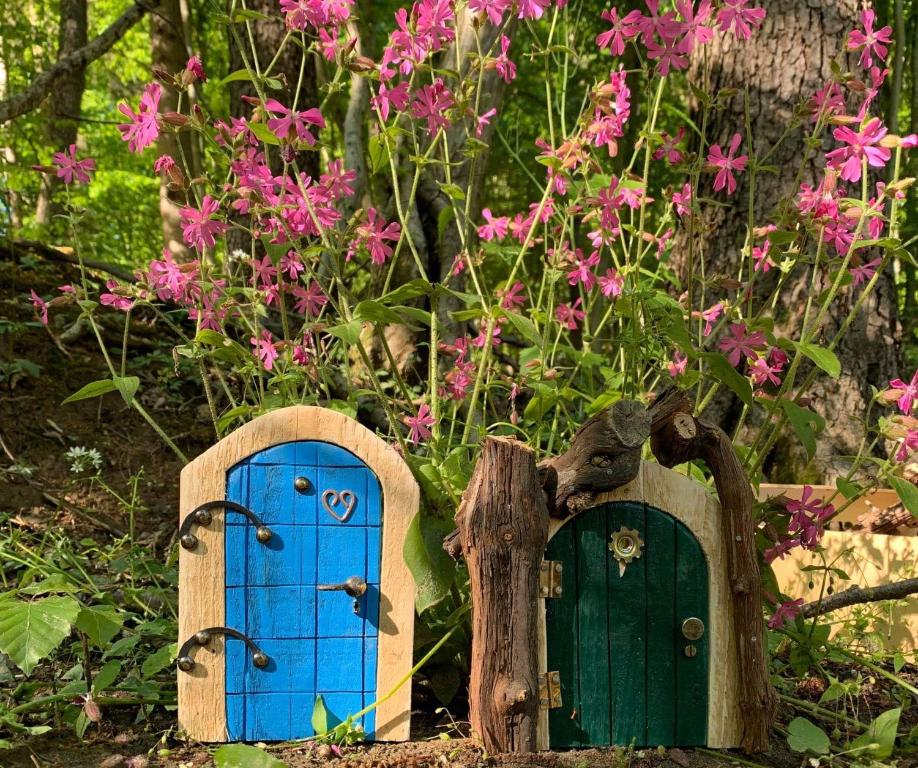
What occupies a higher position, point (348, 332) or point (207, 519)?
point (348, 332)

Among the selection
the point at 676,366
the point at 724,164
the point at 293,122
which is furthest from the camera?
the point at 676,366

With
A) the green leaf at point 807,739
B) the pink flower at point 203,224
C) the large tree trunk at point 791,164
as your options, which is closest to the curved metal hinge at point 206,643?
the pink flower at point 203,224

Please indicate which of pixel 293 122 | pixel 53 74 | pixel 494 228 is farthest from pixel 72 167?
pixel 53 74

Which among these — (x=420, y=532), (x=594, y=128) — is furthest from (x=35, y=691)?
(x=594, y=128)

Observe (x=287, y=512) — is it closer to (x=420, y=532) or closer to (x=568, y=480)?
(x=420, y=532)

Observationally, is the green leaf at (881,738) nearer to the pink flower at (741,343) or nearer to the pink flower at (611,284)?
the pink flower at (741,343)

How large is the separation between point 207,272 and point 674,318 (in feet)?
3.22

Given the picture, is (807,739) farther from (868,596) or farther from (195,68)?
(195,68)

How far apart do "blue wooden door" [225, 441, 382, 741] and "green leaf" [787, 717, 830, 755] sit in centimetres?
81

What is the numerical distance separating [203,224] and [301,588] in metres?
0.76

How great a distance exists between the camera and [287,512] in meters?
1.79

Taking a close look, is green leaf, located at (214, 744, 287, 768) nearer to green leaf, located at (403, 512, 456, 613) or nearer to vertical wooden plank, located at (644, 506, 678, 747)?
green leaf, located at (403, 512, 456, 613)

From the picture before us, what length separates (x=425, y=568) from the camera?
5.73ft

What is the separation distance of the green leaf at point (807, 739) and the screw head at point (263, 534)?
1.07 m
